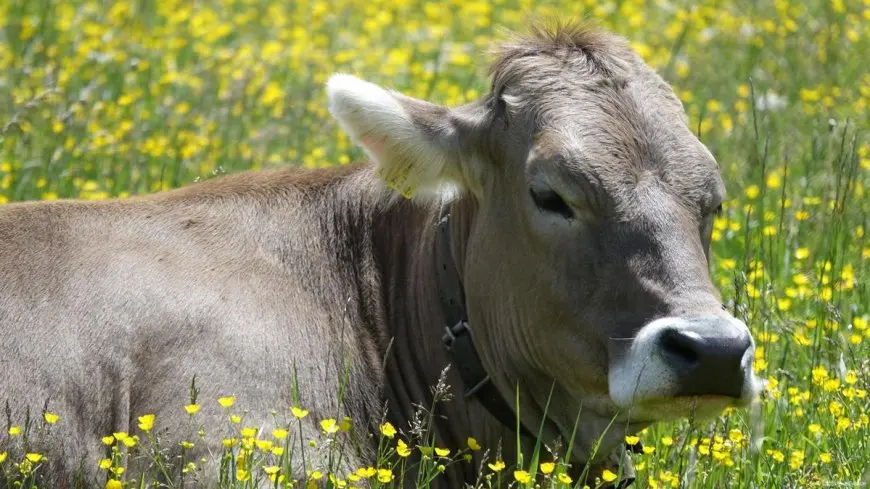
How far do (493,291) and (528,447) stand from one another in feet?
2.04

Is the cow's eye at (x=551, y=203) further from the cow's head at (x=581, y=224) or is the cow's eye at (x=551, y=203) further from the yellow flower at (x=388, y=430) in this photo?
the yellow flower at (x=388, y=430)

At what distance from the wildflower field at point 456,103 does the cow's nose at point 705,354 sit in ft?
1.49

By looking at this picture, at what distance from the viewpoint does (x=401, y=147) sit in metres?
5.20

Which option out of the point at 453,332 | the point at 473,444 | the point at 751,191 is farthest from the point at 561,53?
the point at 751,191

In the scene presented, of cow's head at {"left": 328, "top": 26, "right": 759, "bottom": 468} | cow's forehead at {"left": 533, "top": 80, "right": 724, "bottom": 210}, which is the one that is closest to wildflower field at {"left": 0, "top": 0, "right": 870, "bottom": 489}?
cow's head at {"left": 328, "top": 26, "right": 759, "bottom": 468}

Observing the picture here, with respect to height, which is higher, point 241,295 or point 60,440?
point 241,295

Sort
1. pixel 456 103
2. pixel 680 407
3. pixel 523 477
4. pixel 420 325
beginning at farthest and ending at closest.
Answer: pixel 456 103, pixel 420 325, pixel 680 407, pixel 523 477

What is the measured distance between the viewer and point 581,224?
4.79 metres

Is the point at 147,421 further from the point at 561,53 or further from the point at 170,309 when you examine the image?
the point at 561,53

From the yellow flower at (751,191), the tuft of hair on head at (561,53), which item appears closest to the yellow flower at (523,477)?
the tuft of hair on head at (561,53)

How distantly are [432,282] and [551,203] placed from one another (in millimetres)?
752

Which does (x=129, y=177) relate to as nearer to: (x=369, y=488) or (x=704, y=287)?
(x=369, y=488)

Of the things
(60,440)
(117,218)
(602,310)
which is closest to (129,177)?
(117,218)

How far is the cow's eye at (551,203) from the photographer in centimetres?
484
